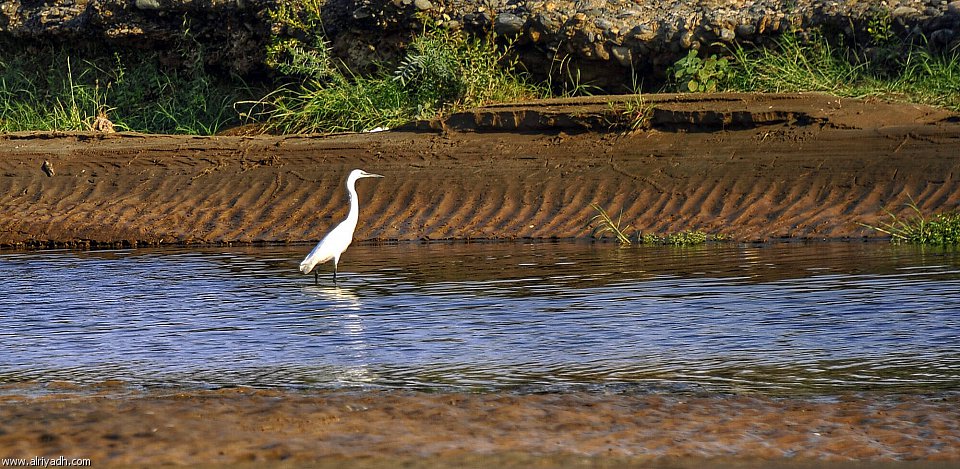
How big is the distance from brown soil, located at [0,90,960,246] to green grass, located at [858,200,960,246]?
0.54 feet

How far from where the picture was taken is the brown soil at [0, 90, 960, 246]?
10602 millimetres

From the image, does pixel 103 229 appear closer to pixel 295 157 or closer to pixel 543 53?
pixel 295 157

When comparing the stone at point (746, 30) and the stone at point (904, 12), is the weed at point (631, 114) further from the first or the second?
the stone at point (904, 12)

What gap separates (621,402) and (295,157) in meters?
9.06

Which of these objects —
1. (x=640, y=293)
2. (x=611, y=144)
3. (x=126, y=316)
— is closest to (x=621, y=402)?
(x=640, y=293)

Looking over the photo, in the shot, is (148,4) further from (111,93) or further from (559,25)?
(559,25)

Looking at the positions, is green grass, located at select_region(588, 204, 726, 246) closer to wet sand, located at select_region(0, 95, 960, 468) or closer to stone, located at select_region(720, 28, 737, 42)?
wet sand, located at select_region(0, 95, 960, 468)

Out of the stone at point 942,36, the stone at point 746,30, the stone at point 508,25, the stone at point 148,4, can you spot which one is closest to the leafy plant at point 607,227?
the stone at point 746,30

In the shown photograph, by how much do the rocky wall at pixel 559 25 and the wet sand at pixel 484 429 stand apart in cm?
1024

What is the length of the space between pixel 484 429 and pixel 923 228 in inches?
261

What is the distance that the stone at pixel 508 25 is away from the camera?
47.6 ft

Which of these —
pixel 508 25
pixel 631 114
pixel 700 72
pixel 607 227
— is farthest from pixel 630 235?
pixel 508 25

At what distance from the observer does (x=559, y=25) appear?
14422 millimetres

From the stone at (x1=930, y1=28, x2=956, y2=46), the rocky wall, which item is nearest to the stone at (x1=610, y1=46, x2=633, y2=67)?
the rocky wall
